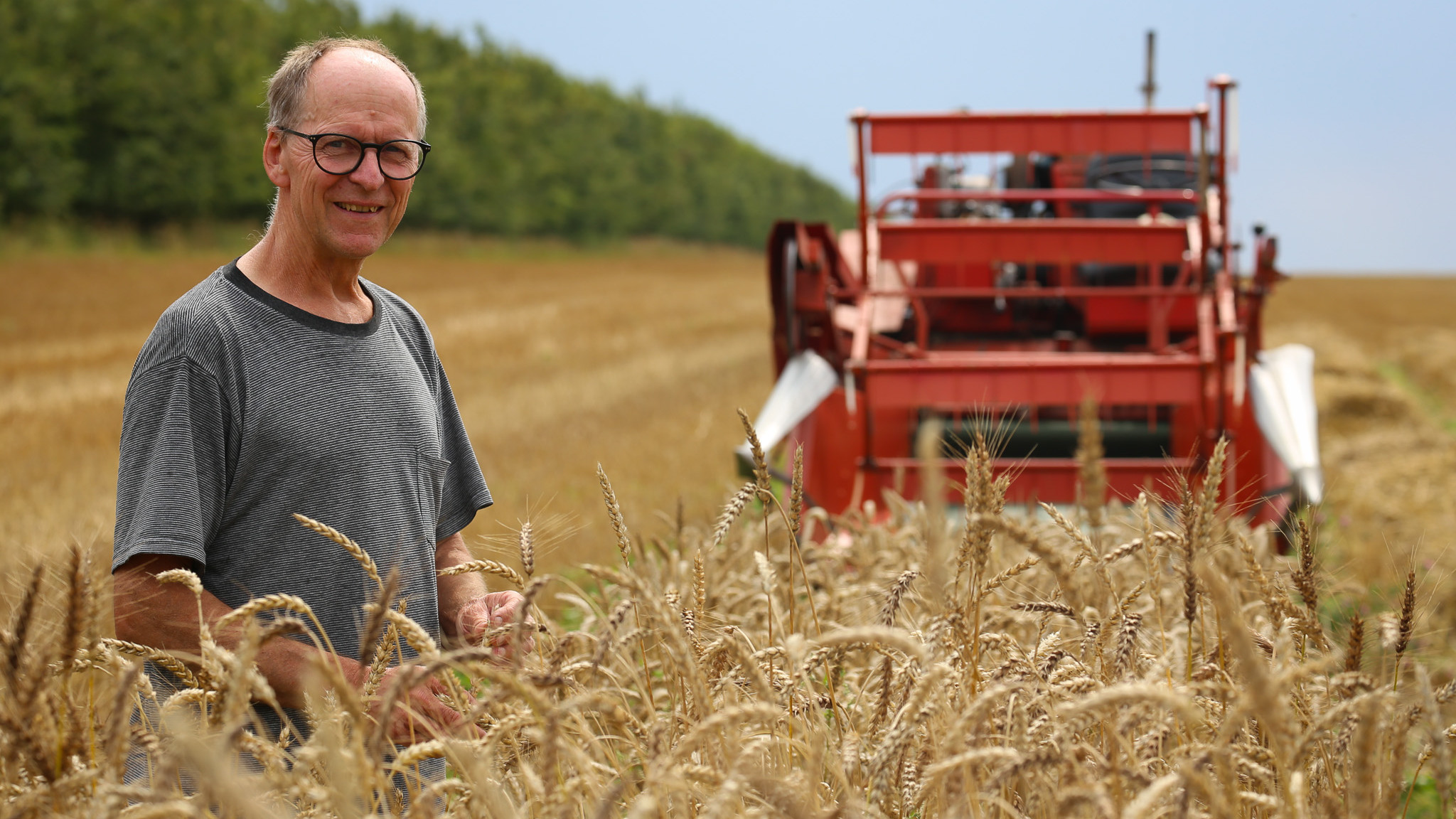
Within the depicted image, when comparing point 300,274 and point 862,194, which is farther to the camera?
point 862,194

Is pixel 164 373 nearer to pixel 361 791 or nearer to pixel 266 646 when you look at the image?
pixel 266 646

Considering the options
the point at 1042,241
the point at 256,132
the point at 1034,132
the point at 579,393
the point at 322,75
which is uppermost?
the point at 256,132

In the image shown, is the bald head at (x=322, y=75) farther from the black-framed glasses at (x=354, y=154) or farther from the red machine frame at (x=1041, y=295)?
the red machine frame at (x=1041, y=295)

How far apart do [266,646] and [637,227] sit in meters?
51.5

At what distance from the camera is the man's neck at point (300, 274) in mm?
1718

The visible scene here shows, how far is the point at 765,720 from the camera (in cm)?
146

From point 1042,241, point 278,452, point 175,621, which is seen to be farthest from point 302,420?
point 1042,241

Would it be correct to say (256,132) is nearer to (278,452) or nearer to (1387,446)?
(1387,446)

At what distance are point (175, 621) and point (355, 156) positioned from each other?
0.74 metres

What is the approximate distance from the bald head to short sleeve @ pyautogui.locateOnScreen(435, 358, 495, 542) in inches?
19.3

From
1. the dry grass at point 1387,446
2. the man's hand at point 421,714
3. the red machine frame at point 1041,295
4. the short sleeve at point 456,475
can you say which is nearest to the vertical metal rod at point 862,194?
the red machine frame at point 1041,295

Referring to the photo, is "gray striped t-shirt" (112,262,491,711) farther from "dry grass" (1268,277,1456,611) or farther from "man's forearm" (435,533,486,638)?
"dry grass" (1268,277,1456,611)

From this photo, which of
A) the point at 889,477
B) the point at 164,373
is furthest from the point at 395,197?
the point at 889,477

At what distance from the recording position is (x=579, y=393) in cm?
1106
